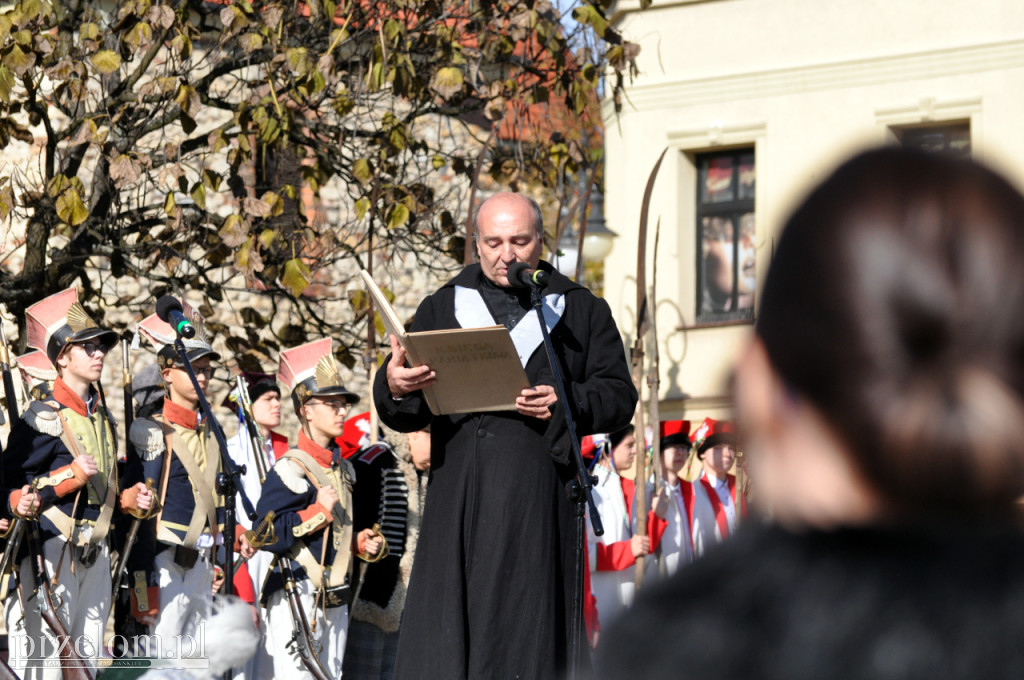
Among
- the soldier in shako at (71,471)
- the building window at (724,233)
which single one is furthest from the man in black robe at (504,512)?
the building window at (724,233)

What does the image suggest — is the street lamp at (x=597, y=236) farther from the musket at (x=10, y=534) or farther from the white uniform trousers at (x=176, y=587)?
the musket at (x=10, y=534)

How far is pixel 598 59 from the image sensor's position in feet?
31.0

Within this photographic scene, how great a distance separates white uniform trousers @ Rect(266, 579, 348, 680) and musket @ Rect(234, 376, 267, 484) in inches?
33.9

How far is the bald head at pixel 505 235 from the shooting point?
514cm

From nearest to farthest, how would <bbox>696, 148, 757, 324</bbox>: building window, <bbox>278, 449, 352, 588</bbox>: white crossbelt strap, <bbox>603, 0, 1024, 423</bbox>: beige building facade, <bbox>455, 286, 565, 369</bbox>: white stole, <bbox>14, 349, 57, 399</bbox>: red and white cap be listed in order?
<bbox>455, 286, 565, 369</bbox>: white stole < <bbox>278, 449, 352, 588</bbox>: white crossbelt strap < <bbox>14, 349, 57, 399</bbox>: red and white cap < <bbox>603, 0, 1024, 423</bbox>: beige building facade < <bbox>696, 148, 757, 324</bbox>: building window

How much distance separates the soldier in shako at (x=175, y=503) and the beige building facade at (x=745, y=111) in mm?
7126

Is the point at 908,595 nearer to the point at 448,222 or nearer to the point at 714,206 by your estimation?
the point at 448,222

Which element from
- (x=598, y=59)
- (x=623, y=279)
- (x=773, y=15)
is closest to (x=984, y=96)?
(x=773, y=15)

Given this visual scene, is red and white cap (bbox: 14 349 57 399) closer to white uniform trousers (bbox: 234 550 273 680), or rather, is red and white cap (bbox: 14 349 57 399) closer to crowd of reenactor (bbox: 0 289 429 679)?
crowd of reenactor (bbox: 0 289 429 679)

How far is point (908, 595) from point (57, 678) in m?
6.81

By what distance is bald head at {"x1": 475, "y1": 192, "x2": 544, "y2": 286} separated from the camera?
16.9 feet

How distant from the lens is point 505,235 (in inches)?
204

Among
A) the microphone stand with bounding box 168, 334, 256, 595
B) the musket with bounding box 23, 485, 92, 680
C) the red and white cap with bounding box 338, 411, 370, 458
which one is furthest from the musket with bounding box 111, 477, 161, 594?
the red and white cap with bounding box 338, 411, 370, 458

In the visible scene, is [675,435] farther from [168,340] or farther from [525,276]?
[525,276]
